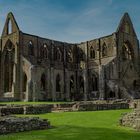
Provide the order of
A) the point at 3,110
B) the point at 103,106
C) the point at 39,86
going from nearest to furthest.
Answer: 1. the point at 3,110
2. the point at 103,106
3. the point at 39,86

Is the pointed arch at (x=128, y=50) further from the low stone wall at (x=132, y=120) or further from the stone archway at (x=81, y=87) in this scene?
the low stone wall at (x=132, y=120)

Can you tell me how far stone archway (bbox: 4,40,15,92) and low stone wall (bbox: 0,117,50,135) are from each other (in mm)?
45751

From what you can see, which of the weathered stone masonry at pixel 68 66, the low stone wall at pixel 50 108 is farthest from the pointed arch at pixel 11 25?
the low stone wall at pixel 50 108

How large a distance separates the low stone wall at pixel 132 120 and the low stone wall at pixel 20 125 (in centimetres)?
450

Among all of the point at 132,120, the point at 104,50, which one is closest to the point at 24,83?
the point at 104,50

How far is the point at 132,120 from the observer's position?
19.7m

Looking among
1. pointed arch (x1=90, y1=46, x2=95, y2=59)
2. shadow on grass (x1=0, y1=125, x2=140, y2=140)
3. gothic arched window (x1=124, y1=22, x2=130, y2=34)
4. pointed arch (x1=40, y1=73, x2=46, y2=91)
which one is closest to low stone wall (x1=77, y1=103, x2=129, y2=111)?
shadow on grass (x1=0, y1=125, x2=140, y2=140)

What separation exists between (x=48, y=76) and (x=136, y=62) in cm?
2014

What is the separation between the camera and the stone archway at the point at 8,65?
211 feet

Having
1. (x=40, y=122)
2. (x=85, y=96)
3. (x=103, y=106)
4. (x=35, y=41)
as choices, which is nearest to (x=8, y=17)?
(x=35, y=41)

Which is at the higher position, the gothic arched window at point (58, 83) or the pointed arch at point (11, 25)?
the pointed arch at point (11, 25)

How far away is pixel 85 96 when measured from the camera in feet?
215

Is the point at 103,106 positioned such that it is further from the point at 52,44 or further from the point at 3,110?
the point at 52,44

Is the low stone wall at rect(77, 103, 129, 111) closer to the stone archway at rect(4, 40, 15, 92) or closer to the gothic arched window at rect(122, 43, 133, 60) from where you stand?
the stone archway at rect(4, 40, 15, 92)
